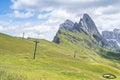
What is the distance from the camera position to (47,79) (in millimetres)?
66688

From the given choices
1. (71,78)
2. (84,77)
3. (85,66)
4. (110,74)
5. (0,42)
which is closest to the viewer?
(71,78)

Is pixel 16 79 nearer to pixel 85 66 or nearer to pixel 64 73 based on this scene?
pixel 64 73

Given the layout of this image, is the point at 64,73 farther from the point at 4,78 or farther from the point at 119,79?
the point at 4,78

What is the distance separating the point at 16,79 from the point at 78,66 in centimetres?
9728

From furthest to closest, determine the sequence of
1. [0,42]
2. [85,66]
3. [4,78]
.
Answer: [0,42] < [85,66] < [4,78]

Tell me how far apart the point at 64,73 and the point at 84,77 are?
6.47 m

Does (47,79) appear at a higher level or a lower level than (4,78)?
lower

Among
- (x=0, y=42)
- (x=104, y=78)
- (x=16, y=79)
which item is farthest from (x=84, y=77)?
(x=0, y=42)

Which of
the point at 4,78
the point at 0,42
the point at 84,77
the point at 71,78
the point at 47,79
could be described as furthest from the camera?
the point at 0,42

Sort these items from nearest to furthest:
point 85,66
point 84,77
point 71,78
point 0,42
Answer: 1. point 71,78
2. point 84,77
3. point 85,66
4. point 0,42

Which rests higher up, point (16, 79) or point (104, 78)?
point (16, 79)

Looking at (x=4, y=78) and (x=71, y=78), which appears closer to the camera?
(x=4, y=78)

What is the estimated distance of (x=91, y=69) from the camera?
115562 mm

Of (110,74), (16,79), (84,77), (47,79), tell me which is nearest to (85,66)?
(110,74)
